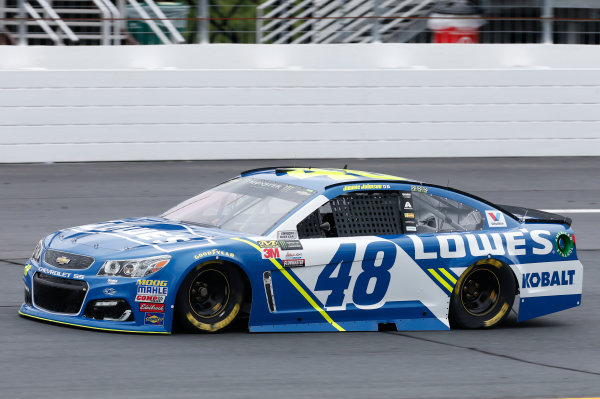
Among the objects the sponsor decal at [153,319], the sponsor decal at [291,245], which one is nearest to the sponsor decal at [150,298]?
the sponsor decal at [153,319]

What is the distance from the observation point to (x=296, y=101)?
18.3m

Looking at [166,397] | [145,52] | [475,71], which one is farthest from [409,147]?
[166,397]

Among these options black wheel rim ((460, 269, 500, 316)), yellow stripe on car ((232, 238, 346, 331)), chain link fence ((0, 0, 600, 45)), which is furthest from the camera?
chain link fence ((0, 0, 600, 45))

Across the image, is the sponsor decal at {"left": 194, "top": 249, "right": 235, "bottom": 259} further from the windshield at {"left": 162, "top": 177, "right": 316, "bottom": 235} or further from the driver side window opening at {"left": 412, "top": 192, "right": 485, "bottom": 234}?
the driver side window opening at {"left": 412, "top": 192, "right": 485, "bottom": 234}

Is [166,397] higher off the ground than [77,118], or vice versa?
[77,118]

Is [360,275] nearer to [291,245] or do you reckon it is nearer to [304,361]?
[291,245]

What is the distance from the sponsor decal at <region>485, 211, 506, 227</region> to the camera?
855 centimetres

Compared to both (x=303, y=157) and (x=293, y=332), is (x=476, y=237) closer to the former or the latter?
(x=293, y=332)

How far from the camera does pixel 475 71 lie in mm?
19188

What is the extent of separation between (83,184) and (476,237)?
8.76 meters

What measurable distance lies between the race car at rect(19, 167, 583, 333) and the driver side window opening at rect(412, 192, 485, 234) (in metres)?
0.01

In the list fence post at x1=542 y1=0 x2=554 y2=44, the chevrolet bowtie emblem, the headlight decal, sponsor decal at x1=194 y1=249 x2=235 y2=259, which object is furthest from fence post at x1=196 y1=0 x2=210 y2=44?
the headlight decal

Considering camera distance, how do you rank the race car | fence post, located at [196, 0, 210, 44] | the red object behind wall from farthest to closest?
the red object behind wall
fence post, located at [196, 0, 210, 44]
the race car

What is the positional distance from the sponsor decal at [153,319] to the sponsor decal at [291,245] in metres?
1.00
